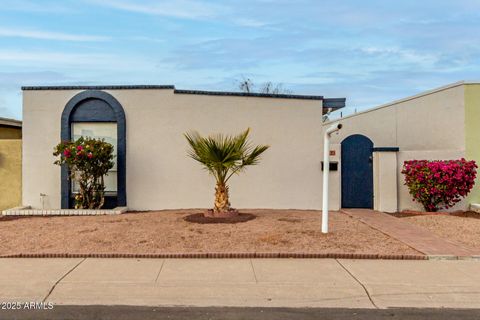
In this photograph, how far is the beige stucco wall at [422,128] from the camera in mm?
13070

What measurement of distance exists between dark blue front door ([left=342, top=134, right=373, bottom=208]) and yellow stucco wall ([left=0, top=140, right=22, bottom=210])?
9356 millimetres

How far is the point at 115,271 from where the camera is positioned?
6.80 metres

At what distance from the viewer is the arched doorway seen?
13016mm

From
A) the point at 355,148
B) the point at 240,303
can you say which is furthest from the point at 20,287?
the point at 355,148

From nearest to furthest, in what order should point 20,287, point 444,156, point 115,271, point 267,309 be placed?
point 267,309 → point 20,287 → point 115,271 → point 444,156

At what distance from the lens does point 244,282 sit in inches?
248

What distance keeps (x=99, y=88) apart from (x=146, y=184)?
10.1 ft

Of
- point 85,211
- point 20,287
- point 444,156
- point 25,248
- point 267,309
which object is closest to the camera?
point 267,309

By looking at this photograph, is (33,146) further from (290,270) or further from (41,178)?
(290,270)

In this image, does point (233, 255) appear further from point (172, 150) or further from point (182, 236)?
point (172, 150)

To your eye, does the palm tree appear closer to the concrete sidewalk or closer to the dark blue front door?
the concrete sidewalk

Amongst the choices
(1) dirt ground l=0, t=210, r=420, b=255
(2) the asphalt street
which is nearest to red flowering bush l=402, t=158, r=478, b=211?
(1) dirt ground l=0, t=210, r=420, b=255

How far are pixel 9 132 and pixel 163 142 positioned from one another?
965 cm

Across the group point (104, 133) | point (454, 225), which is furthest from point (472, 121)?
point (104, 133)
